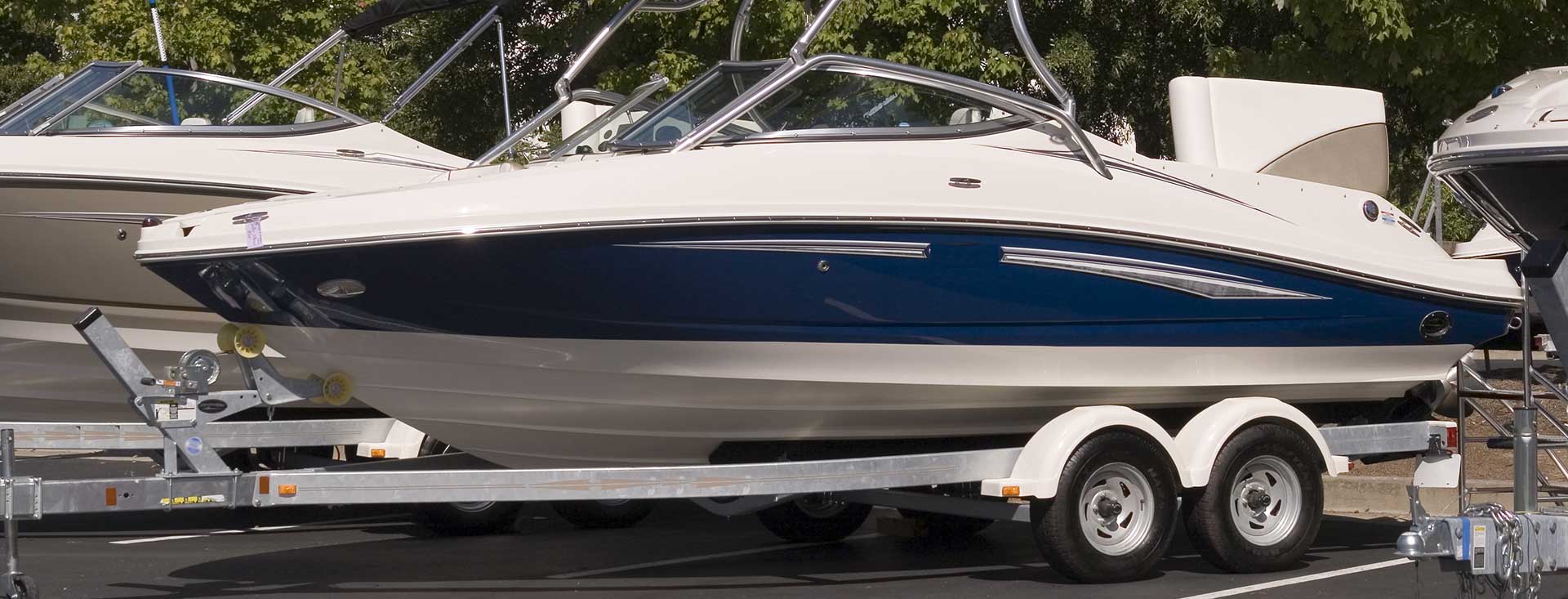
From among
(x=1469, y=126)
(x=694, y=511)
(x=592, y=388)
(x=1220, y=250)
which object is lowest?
(x=694, y=511)

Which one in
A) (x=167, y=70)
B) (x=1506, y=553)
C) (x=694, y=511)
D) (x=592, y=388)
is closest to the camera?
(x=1506, y=553)

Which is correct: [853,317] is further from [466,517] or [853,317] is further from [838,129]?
[466,517]

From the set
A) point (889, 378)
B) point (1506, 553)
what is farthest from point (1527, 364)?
point (889, 378)

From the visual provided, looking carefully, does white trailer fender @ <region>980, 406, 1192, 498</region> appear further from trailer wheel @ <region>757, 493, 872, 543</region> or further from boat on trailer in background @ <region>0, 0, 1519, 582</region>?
trailer wheel @ <region>757, 493, 872, 543</region>

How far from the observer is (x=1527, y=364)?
19.5 feet

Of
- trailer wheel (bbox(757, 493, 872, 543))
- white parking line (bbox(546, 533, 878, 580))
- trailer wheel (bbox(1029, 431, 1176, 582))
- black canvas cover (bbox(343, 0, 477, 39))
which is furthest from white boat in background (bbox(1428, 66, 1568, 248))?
black canvas cover (bbox(343, 0, 477, 39))

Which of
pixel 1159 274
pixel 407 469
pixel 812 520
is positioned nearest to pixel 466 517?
pixel 812 520

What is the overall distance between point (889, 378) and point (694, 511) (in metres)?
3.66

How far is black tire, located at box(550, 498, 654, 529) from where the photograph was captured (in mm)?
9125

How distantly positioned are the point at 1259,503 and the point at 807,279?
8.13ft

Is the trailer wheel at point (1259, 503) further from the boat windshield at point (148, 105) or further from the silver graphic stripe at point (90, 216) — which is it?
the boat windshield at point (148, 105)

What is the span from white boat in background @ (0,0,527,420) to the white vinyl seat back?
12.8ft

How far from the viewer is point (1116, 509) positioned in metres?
6.97

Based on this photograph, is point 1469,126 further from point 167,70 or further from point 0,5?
point 0,5
